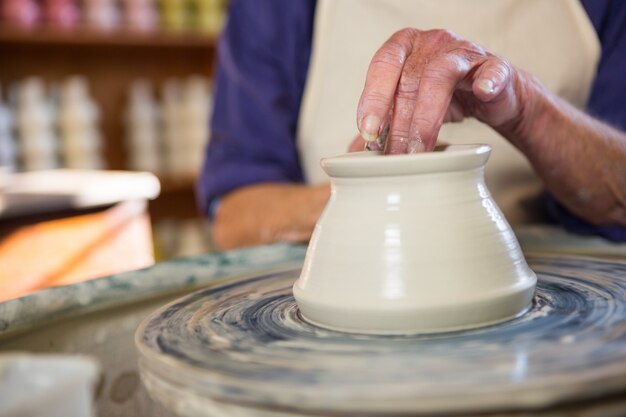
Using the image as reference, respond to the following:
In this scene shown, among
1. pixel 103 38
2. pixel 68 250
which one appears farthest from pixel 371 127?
pixel 103 38

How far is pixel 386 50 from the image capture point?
636mm

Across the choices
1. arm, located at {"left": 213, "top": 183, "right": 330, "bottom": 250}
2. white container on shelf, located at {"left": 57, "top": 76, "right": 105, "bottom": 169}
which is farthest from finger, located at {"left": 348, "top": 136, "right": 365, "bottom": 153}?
white container on shelf, located at {"left": 57, "top": 76, "right": 105, "bottom": 169}

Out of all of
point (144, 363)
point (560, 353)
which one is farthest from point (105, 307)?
point (560, 353)

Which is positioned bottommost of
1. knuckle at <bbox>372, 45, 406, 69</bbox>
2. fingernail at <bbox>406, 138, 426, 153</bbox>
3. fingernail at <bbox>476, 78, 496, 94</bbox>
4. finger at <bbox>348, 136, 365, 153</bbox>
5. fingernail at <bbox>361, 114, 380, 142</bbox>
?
finger at <bbox>348, 136, 365, 153</bbox>

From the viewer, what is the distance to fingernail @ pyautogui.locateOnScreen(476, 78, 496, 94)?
63 cm

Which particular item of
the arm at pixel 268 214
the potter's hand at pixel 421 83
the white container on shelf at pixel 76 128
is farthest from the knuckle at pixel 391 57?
the white container on shelf at pixel 76 128

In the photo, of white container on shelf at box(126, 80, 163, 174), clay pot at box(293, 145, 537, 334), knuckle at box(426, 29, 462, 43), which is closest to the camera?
clay pot at box(293, 145, 537, 334)

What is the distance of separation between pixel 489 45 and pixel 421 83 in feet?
1.64

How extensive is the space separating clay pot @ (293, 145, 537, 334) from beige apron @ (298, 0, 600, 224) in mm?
454

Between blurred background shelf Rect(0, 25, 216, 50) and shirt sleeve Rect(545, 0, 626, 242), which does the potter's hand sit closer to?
shirt sleeve Rect(545, 0, 626, 242)

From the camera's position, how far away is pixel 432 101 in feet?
1.98

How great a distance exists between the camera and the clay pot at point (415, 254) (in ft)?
1.77

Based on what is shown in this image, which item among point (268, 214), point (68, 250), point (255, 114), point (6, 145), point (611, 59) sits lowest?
point (68, 250)

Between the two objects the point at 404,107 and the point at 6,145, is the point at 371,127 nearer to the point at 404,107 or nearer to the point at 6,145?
the point at 404,107
